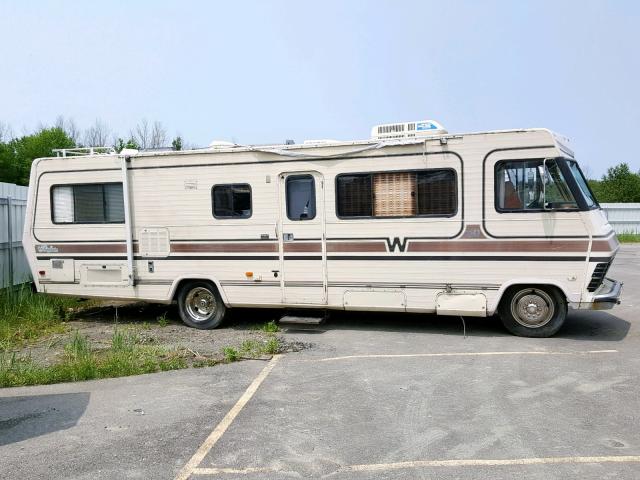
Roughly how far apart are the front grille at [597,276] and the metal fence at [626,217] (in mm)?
26661

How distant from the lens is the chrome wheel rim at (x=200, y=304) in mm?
9492

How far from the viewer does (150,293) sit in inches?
375

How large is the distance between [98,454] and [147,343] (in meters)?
3.77

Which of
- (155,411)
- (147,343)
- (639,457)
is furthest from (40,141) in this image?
(639,457)

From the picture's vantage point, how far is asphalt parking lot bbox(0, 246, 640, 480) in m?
4.27

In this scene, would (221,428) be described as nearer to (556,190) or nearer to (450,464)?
(450,464)

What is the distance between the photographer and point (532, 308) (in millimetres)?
8133

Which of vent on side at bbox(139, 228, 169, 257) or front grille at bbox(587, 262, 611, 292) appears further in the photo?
vent on side at bbox(139, 228, 169, 257)

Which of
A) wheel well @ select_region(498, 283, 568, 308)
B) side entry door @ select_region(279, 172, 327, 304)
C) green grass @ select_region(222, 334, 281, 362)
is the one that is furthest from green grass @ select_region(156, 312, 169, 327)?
wheel well @ select_region(498, 283, 568, 308)

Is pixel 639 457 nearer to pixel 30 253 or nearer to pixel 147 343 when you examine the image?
pixel 147 343

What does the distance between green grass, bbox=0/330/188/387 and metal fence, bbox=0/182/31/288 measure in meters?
4.20

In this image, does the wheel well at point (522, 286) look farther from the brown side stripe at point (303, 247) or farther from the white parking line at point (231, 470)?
the white parking line at point (231, 470)

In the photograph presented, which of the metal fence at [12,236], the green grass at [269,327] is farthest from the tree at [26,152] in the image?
the green grass at [269,327]

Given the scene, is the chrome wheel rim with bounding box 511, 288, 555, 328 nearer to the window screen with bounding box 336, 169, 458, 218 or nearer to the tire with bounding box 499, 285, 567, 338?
the tire with bounding box 499, 285, 567, 338
